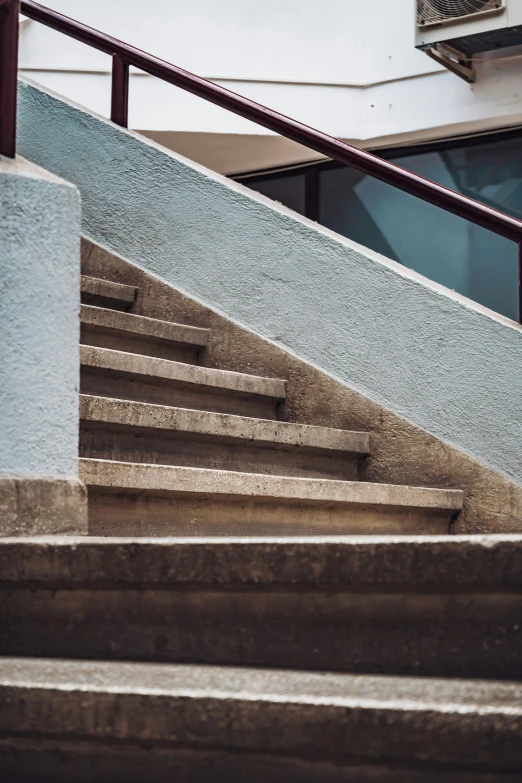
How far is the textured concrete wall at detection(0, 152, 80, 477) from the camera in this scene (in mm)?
1778

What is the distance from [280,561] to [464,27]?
15.4ft

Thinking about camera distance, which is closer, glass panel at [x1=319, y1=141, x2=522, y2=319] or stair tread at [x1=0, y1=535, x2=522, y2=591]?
stair tread at [x1=0, y1=535, x2=522, y2=591]

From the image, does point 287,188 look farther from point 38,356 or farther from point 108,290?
point 38,356

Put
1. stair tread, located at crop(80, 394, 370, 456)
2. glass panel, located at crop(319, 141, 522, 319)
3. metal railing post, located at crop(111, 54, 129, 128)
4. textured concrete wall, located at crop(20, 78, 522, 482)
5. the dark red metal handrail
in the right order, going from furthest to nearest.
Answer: glass panel, located at crop(319, 141, 522, 319) → metal railing post, located at crop(111, 54, 129, 128) → textured concrete wall, located at crop(20, 78, 522, 482) → the dark red metal handrail → stair tread, located at crop(80, 394, 370, 456)

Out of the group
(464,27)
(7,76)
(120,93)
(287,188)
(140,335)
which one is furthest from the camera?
(287,188)

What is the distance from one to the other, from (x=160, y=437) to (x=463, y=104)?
394 cm

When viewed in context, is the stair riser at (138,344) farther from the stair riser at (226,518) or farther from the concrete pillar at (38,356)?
the concrete pillar at (38,356)

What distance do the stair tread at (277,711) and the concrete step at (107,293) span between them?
7.11ft

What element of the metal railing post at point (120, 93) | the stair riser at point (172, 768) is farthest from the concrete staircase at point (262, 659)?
the metal railing post at point (120, 93)

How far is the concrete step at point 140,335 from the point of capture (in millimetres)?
2988

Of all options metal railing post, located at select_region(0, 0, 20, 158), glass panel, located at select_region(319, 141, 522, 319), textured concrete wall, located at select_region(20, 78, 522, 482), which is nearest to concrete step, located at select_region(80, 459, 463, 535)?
textured concrete wall, located at select_region(20, 78, 522, 482)

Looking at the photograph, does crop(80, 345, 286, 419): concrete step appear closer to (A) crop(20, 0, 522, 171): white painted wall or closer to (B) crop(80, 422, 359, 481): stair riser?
(B) crop(80, 422, 359, 481): stair riser

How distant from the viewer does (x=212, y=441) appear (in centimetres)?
265

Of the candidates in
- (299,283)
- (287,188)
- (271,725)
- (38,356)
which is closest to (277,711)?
(271,725)
